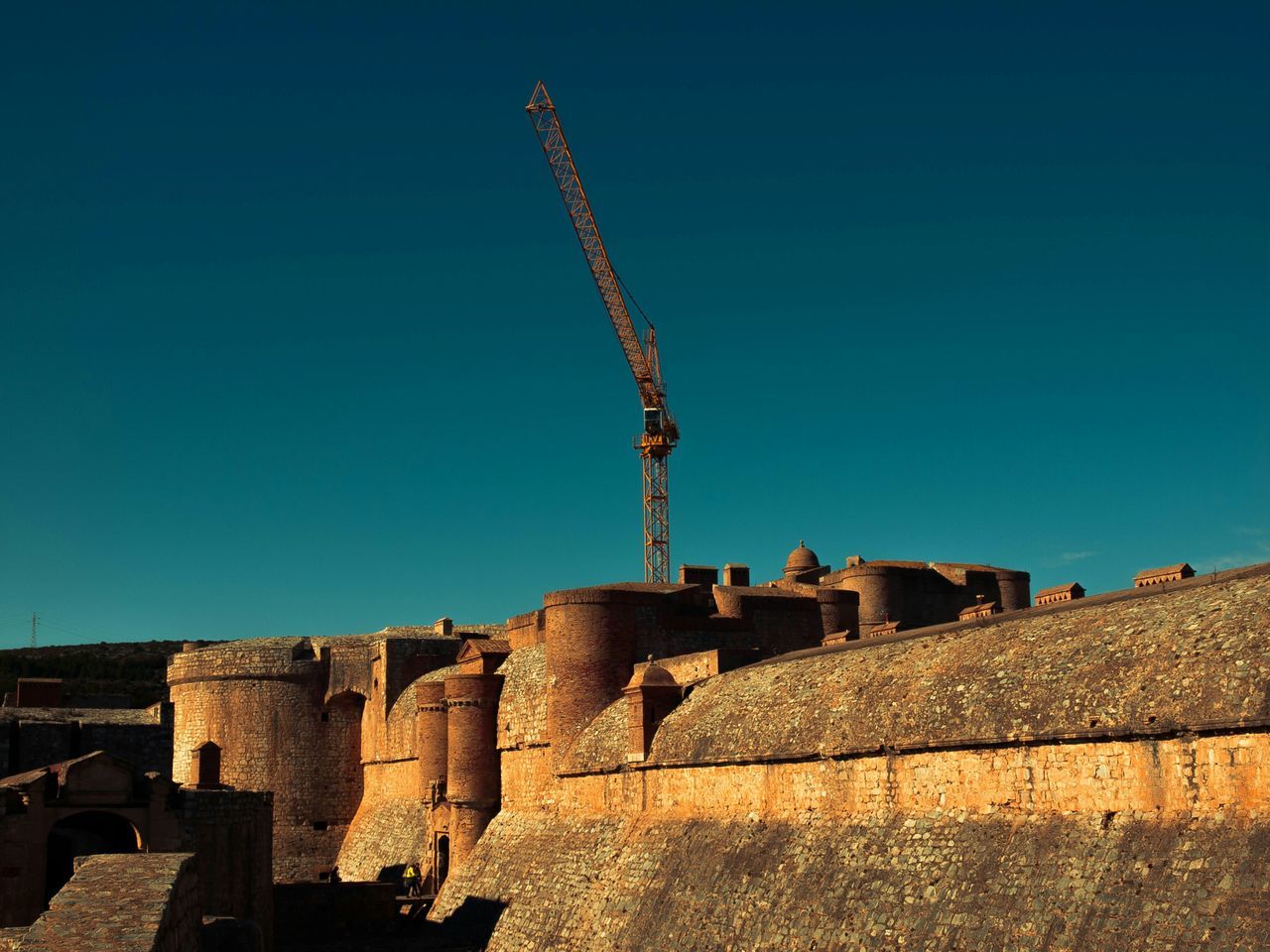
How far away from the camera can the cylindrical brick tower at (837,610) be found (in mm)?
45656

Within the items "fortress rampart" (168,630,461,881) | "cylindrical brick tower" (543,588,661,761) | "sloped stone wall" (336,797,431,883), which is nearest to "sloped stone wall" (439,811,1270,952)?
"cylindrical brick tower" (543,588,661,761)

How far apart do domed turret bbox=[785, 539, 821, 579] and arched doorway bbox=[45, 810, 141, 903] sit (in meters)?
29.1

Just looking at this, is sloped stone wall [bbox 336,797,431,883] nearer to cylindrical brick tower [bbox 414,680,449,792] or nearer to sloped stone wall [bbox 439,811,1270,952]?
cylindrical brick tower [bbox 414,680,449,792]

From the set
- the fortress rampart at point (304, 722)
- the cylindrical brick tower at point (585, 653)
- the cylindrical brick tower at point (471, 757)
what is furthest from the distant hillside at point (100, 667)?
the cylindrical brick tower at point (585, 653)

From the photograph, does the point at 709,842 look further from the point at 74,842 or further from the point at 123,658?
the point at 123,658

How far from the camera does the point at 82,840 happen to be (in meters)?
32.6

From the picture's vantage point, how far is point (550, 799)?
40.8m

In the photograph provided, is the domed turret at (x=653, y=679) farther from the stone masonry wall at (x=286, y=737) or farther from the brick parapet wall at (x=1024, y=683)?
the stone masonry wall at (x=286, y=737)

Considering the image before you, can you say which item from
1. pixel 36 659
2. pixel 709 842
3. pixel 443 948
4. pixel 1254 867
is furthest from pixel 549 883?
pixel 36 659

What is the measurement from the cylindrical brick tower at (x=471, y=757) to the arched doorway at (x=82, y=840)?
1383 centimetres

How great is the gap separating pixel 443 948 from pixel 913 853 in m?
16.8

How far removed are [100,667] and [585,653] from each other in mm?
74285

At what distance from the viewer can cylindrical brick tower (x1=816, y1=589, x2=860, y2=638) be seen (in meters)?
45.7

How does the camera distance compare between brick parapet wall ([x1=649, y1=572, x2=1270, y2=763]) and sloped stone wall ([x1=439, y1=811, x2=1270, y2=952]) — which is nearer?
sloped stone wall ([x1=439, y1=811, x2=1270, y2=952])
